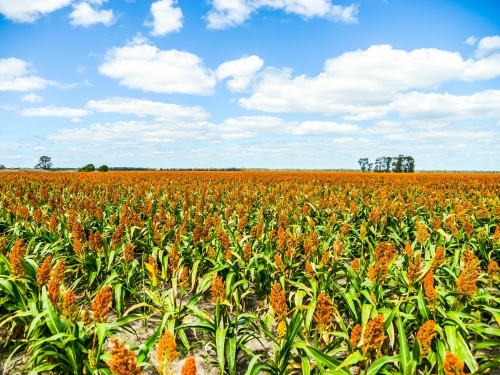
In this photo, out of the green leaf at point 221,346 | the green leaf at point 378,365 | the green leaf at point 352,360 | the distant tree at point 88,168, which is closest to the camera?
the green leaf at point 352,360

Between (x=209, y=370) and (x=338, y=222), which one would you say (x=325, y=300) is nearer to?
(x=209, y=370)

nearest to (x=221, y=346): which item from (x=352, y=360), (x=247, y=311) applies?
(x=352, y=360)

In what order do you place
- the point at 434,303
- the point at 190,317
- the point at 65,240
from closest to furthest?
the point at 434,303 < the point at 190,317 < the point at 65,240

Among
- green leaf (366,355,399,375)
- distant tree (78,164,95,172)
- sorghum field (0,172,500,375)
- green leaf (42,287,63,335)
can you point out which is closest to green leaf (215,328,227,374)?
sorghum field (0,172,500,375)

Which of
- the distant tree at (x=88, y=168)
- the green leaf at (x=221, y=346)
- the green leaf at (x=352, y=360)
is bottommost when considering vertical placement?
the green leaf at (x=221, y=346)

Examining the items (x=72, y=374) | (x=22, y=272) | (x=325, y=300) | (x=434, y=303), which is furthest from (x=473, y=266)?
(x=22, y=272)

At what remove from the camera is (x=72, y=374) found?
308 centimetres

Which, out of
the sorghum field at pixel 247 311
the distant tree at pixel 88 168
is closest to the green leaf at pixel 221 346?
the sorghum field at pixel 247 311

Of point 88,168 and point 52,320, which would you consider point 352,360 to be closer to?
point 52,320

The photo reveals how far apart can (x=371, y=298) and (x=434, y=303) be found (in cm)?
68

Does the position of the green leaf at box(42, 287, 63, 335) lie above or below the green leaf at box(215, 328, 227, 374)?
above

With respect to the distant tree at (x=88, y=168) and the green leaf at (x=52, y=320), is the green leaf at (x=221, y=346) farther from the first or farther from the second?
the distant tree at (x=88, y=168)

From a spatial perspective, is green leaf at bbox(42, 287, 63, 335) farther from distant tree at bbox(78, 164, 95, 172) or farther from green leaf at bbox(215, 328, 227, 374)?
distant tree at bbox(78, 164, 95, 172)

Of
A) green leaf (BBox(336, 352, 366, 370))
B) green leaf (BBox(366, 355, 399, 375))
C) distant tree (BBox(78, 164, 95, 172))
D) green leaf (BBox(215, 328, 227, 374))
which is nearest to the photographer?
green leaf (BBox(336, 352, 366, 370))
